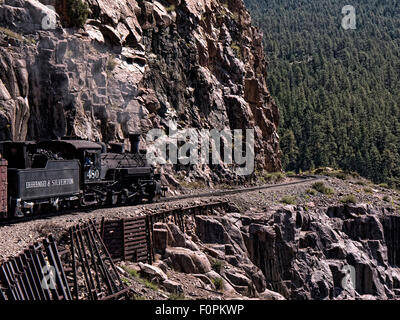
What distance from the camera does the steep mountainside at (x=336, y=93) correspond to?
302 feet

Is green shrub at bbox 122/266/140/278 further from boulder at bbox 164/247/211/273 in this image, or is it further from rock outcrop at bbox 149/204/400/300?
boulder at bbox 164/247/211/273

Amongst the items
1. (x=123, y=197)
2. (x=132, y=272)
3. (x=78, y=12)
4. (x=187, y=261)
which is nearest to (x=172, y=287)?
(x=132, y=272)

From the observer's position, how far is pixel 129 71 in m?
32.2

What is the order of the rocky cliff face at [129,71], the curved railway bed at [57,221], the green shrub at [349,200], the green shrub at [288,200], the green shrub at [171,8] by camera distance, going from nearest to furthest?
the curved railway bed at [57,221] → the rocky cliff face at [129,71] → the green shrub at [288,200] → the green shrub at [349,200] → the green shrub at [171,8]

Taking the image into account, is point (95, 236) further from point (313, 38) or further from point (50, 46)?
point (313, 38)

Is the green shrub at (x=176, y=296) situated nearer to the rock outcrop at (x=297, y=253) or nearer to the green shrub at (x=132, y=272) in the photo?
the green shrub at (x=132, y=272)

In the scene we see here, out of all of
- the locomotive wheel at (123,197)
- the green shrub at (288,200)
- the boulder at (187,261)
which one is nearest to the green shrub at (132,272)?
the boulder at (187,261)

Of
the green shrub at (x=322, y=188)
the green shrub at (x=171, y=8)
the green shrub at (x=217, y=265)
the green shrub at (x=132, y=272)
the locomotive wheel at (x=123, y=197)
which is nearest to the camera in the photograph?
the green shrub at (x=132, y=272)

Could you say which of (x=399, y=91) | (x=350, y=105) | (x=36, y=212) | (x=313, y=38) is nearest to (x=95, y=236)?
(x=36, y=212)

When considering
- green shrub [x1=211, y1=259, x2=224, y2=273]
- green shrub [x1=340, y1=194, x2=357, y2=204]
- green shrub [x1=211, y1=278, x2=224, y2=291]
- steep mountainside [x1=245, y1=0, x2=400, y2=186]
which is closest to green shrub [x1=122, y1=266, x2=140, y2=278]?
green shrub [x1=211, y1=278, x2=224, y2=291]

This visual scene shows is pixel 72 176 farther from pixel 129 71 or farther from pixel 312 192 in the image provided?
pixel 312 192

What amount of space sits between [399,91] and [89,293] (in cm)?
13842

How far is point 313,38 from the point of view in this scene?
591 feet

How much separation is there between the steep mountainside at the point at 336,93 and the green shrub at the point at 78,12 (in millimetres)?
67807
